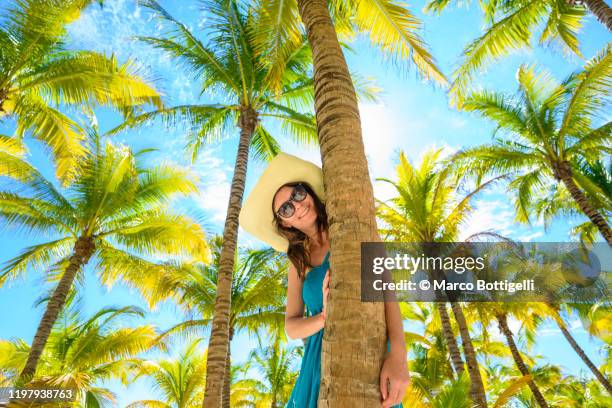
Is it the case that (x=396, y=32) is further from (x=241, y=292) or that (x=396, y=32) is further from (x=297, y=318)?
(x=241, y=292)

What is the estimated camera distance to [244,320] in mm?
13961

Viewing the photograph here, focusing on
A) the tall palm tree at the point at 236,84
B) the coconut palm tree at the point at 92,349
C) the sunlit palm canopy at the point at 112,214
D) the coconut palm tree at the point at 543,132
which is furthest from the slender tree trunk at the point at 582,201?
the coconut palm tree at the point at 92,349

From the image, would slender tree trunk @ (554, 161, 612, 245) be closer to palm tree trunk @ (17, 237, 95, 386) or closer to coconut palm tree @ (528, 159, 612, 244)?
coconut palm tree @ (528, 159, 612, 244)

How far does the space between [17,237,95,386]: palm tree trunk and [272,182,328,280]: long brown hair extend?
30.8 ft

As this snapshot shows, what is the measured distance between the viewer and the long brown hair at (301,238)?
221cm

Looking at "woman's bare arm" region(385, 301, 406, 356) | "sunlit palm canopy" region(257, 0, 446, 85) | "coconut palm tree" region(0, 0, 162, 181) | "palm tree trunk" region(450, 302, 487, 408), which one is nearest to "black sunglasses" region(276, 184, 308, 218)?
"woman's bare arm" region(385, 301, 406, 356)

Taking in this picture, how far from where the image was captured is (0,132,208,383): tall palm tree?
37.2 feet

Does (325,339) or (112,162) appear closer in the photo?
(325,339)

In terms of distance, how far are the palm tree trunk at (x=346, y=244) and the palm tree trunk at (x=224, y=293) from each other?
20.7ft

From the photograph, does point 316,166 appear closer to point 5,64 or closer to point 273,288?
point 5,64

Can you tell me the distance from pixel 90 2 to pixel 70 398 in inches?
351

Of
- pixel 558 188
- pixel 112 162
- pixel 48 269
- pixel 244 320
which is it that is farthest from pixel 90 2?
pixel 558 188

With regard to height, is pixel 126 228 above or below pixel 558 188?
below

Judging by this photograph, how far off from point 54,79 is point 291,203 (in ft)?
32.3
